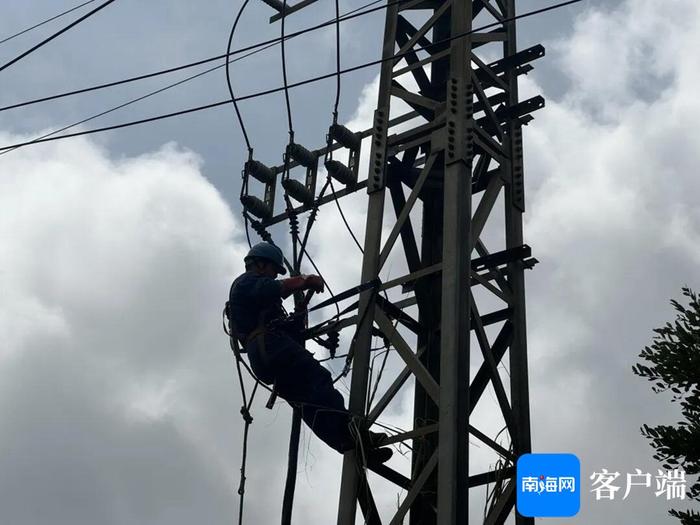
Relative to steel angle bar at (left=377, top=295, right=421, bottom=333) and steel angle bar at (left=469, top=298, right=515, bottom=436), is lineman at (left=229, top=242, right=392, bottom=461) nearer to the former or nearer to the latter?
steel angle bar at (left=377, top=295, right=421, bottom=333)

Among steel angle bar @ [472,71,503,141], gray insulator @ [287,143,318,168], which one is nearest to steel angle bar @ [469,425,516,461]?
steel angle bar @ [472,71,503,141]

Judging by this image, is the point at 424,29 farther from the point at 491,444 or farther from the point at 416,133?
the point at 491,444

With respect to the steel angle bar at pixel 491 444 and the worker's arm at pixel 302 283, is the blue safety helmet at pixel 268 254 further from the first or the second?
the steel angle bar at pixel 491 444

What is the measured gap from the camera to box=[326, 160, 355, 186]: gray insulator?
8.91 metres

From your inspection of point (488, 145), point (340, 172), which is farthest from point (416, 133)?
point (340, 172)

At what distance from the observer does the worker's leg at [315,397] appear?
6969 millimetres

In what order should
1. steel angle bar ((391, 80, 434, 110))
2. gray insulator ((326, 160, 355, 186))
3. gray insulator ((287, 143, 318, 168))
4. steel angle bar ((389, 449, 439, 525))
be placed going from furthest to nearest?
gray insulator ((287, 143, 318, 168)) < gray insulator ((326, 160, 355, 186)) < steel angle bar ((391, 80, 434, 110)) < steel angle bar ((389, 449, 439, 525))

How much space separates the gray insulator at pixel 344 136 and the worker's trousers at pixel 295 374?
218cm

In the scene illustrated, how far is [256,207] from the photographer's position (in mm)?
9422

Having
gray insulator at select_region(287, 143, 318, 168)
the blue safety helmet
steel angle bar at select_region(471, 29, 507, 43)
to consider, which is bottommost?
the blue safety helmet

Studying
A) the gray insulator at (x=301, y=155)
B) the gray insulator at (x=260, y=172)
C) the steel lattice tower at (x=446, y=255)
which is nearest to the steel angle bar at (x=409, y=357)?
the steel lattice tower at (x=446, y=255)

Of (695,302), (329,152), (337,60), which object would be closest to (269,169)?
(329,152)

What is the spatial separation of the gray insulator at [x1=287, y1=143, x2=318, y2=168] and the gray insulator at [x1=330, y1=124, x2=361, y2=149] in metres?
0.38

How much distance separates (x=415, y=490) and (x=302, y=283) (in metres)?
1.83
